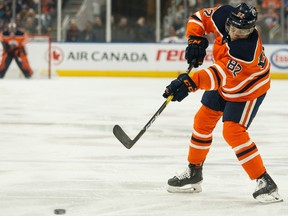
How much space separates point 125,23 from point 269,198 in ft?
39.1

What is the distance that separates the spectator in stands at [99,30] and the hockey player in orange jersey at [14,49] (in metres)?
1.50

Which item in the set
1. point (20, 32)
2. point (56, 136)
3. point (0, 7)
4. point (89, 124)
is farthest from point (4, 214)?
point (0, 7)

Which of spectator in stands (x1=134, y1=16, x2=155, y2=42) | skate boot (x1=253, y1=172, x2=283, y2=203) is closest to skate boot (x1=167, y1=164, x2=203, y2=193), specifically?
skate boot (x1=253, y1=172, x2=283, y2=203)

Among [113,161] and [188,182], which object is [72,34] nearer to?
[113,161]

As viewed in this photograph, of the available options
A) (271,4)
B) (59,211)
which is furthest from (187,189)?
(271,4)

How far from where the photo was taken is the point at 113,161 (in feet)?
17.7

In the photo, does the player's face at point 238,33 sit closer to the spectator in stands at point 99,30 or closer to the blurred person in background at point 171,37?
the blurred person in background at point 171,37

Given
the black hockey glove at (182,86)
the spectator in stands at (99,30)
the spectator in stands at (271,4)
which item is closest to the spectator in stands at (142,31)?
the spectator in stands at (99,30)

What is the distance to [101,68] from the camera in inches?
609

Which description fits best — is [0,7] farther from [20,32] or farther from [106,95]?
[106,95]

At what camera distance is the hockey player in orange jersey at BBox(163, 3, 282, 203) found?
386 cm

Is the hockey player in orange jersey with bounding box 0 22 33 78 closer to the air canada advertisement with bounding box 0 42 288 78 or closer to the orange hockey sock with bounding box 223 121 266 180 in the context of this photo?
the air canada advertisement with bounding box 0 42 288 78

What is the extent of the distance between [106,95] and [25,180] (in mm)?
6413

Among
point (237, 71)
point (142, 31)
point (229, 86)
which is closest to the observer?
point (237, 71)
